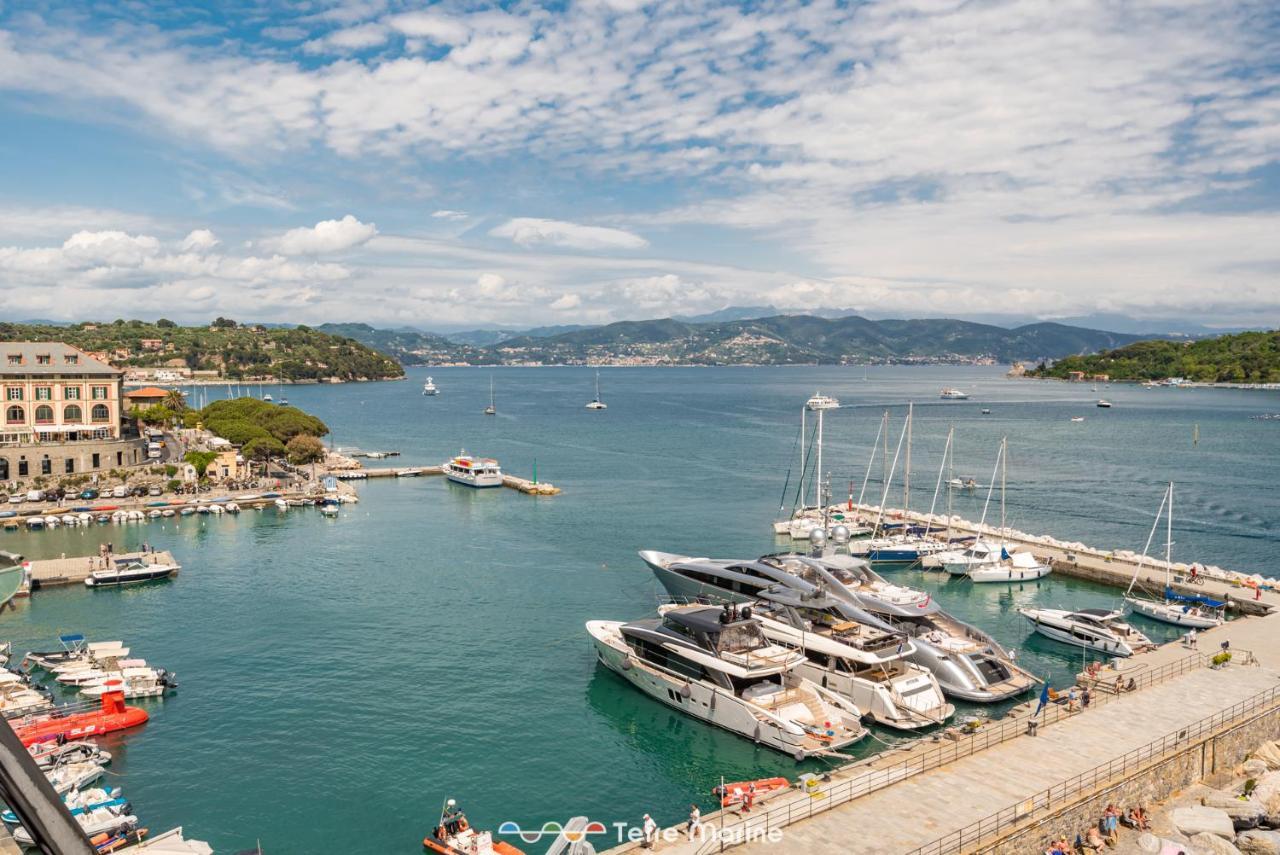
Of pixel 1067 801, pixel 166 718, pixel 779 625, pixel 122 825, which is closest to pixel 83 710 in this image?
pixel 166 718

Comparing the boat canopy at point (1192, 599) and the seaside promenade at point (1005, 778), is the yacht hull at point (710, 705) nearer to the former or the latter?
the seaside promenade at point (1005, 778)

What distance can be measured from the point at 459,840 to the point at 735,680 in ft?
37.6

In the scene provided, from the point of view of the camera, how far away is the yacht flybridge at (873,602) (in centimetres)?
3381

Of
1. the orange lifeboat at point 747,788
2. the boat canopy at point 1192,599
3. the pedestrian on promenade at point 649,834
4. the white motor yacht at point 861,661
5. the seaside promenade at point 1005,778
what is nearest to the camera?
the seaside promenade at point 1005,778

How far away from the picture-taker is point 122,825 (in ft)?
77.0

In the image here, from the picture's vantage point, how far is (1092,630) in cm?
3869

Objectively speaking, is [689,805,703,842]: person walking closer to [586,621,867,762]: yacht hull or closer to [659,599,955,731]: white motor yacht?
[586,621,867,762]: yacht hull

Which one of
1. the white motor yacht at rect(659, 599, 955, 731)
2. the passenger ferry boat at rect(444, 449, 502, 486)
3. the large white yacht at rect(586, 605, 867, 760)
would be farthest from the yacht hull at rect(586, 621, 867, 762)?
the passenger ferry boat at rect(444, 449, 502, 486)

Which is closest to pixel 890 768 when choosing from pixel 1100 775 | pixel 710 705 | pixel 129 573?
pixel 1100 775

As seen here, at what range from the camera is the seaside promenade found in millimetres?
20500

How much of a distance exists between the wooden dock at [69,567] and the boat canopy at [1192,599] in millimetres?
56397

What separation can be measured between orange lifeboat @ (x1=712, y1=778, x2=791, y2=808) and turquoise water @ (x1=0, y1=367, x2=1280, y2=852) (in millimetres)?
1992

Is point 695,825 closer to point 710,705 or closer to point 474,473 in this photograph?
point 710,705

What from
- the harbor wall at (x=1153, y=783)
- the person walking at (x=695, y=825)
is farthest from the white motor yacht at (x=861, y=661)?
the person walking at (x=695, y=825)
